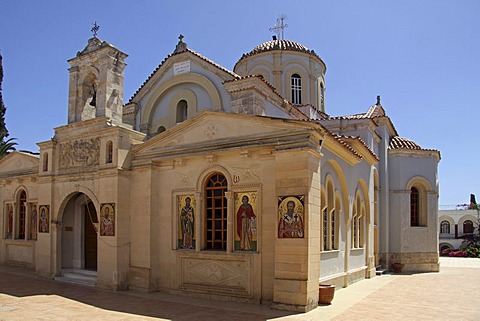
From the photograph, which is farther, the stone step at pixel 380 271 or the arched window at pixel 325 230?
the stone step at pixel 380 271

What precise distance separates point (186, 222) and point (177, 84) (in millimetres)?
7873

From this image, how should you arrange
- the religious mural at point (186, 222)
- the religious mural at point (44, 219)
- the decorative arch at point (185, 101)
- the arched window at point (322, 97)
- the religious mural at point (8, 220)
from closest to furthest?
the religious mural at point (186, 222) → the religious mural at point (44, 219) → the decorative arch at point (185, 101) → the religious mural at point (8, 220) → the arched window at point (322, 97)

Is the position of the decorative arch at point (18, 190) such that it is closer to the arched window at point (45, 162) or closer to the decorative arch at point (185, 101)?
the arched window at point (45, 162)

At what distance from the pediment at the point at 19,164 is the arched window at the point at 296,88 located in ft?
43.2

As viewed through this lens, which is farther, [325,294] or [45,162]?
[45,162]

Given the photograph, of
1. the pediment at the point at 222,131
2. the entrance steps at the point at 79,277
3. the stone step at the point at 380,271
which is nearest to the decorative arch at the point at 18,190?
the entrance steps at the point at 79,277

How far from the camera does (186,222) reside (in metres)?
13.0

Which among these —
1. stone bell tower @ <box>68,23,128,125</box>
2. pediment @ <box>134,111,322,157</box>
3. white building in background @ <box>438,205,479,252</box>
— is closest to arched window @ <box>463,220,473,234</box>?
white building in background @ <box>438,205,479,252</box>

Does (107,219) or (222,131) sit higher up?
(222,131)

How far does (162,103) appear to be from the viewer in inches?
763

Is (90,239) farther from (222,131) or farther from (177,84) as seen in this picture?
(222,131)

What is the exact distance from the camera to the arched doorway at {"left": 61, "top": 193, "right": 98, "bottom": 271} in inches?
647

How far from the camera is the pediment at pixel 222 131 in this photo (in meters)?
11.1

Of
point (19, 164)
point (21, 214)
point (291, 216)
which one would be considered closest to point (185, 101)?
point (19, 164)
